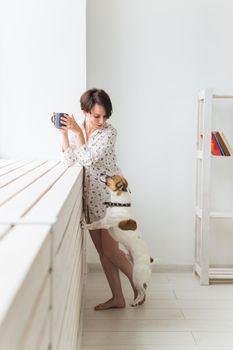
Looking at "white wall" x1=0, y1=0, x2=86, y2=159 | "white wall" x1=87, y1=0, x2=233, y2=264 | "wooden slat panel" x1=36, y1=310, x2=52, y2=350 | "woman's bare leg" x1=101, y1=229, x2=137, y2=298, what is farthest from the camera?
"white wall" x1=87, y1=0, x2=233, y2=264

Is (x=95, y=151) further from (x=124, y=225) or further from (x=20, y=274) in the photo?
(x=20, y=274)

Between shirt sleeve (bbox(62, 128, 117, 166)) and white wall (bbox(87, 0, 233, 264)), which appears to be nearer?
shirt sleeve (bbox(62, 128, 117, 166))

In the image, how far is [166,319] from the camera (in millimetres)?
2941

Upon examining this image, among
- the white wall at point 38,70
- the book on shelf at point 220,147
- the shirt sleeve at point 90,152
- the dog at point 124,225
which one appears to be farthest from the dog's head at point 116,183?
the book on shelf at point 220,147

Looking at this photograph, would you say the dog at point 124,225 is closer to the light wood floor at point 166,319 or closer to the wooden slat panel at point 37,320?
the light wood floor at point 166,319

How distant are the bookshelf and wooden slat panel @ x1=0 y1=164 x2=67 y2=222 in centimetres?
205

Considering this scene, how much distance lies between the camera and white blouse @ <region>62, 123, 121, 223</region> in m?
2.77

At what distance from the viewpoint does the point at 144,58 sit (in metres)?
3.82

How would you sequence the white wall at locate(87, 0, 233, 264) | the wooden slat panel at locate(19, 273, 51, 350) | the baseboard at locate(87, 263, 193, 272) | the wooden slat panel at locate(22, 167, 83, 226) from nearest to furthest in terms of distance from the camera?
the wooden slat panel at locate(19, 273, 51, 350) → the wooden slat panel at locate(22, 167, 83, 226) → the white wall at locate(87, 0, 233, 264) → the baseboard at locate(87, 263, 193, 272)

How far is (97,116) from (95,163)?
287 millimetres

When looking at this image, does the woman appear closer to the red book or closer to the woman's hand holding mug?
the woman's hand holding mug

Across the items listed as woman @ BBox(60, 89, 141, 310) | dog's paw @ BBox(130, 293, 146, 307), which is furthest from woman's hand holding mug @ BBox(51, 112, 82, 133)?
dog's paw @ BBox(130, 293, 146, 307)

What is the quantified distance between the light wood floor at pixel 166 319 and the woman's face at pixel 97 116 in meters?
1.15

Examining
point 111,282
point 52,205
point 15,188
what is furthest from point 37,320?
point 111,282
